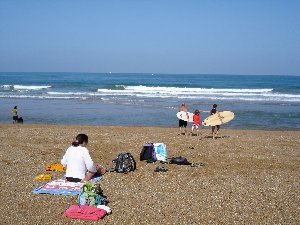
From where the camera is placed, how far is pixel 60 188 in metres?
8.05

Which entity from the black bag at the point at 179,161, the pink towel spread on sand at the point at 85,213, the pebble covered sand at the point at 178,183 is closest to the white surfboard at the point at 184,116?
the pebble covered sand at the point at 178,183

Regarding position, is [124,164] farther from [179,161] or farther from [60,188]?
[60,188]

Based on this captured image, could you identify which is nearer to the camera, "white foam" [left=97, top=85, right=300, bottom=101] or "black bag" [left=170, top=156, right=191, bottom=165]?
"black bag" [left=170, top=156, right=191, bottom=165]

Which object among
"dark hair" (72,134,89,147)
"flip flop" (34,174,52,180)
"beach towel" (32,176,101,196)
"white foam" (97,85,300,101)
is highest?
"dark hair" (72,134,89,147)

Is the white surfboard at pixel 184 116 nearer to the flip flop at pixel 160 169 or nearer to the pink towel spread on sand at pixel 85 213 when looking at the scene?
the flip flop at pixel 160 169

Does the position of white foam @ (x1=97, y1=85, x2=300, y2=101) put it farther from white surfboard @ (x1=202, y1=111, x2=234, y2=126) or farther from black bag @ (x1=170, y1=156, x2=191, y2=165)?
black bag @ (x1=170, y1=156, x2=191, y2=165)

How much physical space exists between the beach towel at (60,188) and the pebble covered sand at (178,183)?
19cm

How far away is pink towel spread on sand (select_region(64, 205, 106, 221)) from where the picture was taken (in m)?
6.45

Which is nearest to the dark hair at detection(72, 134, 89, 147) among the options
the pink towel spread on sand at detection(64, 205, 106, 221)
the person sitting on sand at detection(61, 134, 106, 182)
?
the person sitting on sand at detection(61, 134, 106, 182)

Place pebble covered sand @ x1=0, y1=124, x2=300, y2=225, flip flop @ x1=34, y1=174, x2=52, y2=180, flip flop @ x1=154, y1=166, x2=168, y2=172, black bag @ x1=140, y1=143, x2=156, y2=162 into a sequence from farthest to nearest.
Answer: black bag @ x1=140, y1=143, x2=156, y2=162
flip flop @ x1=154, y1=166, x2=168, y2=172
flip flop @ x1=34, y1=174, x2=52, y2=180
pebble covered sand @ x1=0, y1=124, x2=300, y2=225

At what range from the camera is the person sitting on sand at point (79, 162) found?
830 cm

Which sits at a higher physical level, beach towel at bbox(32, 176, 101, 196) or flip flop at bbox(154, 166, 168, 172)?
beach towel at bbox(32, 176, 101, 196)

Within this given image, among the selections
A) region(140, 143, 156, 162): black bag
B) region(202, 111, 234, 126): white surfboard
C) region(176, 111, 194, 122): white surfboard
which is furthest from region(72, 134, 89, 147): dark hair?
region(176, 111, 194, 122): white surfboard

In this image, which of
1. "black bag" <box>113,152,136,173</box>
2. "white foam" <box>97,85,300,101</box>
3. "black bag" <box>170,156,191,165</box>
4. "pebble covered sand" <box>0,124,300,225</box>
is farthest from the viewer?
"white foam" <box>97,85,300,101</box>
